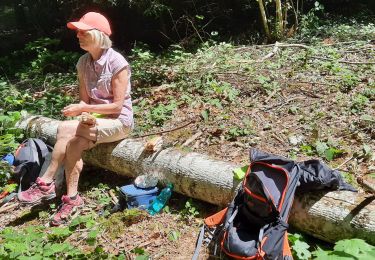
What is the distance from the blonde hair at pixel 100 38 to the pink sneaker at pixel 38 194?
1648 mm

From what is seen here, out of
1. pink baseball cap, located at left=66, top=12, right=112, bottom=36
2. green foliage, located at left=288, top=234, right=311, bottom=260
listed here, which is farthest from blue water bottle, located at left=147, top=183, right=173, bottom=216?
pink baseball cap, located at left=66, top=12, right=112, bottom=36

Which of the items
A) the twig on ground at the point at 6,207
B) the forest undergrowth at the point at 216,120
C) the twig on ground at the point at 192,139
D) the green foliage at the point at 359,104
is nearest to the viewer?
the forest undergrowth at the point at 216,120

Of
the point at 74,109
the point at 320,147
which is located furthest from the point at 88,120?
the point at 320,147

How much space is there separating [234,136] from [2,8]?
13.9m

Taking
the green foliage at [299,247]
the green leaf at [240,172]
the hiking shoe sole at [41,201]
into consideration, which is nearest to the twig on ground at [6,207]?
the hiking shoe sole at [41,201]

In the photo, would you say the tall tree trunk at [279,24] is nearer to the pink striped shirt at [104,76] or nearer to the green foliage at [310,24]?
the green foliage at [310,24]

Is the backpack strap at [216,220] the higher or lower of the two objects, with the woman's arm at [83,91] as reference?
lower

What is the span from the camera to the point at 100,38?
4656 millimetres

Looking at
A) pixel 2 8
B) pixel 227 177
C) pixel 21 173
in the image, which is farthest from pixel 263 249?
pixel 2 8

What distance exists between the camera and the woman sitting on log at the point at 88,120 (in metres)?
4.55

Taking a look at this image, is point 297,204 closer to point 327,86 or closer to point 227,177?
point 227,177

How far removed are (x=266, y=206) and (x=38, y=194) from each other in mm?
2537

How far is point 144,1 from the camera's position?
1104 cm

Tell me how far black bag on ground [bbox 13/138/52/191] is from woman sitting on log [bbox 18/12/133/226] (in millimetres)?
497
